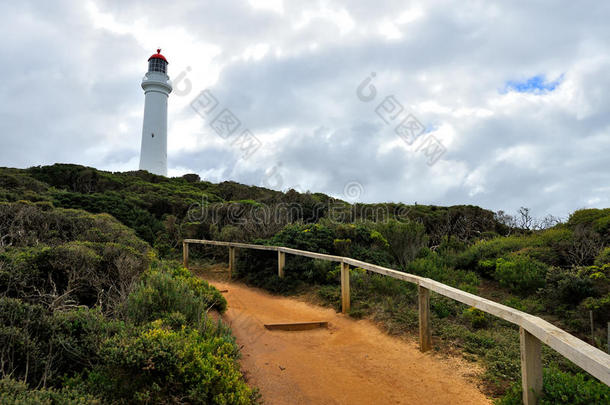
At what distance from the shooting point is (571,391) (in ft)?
7.79

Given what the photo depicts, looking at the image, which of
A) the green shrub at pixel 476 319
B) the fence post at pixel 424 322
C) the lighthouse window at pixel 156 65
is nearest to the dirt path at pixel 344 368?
the fence post at pixel 424 322

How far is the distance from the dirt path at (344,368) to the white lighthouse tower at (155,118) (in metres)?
32.8

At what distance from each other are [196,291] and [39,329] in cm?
285

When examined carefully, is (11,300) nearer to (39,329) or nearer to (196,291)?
(39,329)

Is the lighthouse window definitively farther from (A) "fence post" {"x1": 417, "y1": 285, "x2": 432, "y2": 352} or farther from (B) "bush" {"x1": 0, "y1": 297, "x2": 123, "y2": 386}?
(A) "fence post" {"x1": 417, "y1": 285, "x2": 432, "y2": 352}

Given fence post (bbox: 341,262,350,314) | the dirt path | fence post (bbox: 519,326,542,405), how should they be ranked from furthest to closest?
fence post (bbox: 341,262,350,314) → the dirt path → fence post (bbox: 519,326,542,405)

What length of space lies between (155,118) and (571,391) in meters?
38.4

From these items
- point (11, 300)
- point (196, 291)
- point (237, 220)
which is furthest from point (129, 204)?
point (11, 300)

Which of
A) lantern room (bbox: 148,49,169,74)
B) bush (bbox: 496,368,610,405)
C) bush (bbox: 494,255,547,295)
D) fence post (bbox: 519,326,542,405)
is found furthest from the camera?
lantern room (bbox: 148,49,169,74)

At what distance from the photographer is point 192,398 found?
2.74 meters

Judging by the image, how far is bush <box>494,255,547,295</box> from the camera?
312 inches

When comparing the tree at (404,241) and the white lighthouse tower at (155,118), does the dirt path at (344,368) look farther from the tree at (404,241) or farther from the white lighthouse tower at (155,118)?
the white lighthouse tower at (155,118)

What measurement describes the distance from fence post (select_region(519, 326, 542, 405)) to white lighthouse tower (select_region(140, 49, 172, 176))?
119ft

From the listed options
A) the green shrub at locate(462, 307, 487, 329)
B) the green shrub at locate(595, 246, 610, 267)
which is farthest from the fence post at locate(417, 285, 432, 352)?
the green shrub at locate(595, 246, 610, 267)
